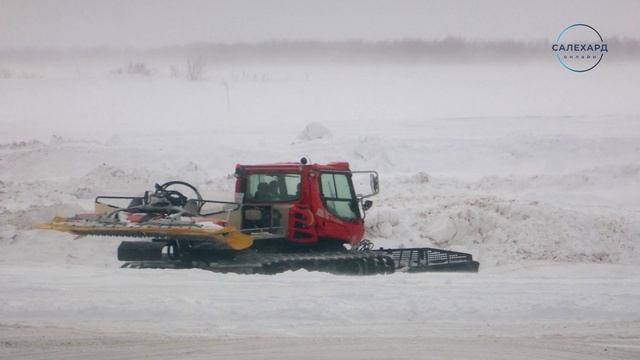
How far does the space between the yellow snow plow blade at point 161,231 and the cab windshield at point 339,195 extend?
5.51 feet

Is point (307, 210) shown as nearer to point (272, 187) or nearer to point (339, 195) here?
point (272, 187)

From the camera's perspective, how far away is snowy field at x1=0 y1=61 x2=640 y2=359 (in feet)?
30.1

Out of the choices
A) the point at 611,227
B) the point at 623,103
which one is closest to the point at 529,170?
the point at 611,227

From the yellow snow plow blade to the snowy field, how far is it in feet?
1.67

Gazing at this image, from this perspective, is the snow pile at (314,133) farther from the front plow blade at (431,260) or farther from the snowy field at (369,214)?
the front plow blade at (431,260)

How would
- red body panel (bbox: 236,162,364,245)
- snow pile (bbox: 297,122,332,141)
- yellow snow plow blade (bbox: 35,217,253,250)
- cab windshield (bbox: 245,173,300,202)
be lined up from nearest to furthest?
yellow snow plow blade (bbox: 35,217,253,250) < red body panel (bbox: 236,162,364,245) < cab windshield (bbox: 245,173,300,202) < snow pile (bbox: 297,122,332,141)

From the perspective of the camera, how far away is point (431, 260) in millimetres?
15984

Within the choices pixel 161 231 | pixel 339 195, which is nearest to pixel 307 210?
pixel 339 195

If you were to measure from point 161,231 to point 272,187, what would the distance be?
2.22m

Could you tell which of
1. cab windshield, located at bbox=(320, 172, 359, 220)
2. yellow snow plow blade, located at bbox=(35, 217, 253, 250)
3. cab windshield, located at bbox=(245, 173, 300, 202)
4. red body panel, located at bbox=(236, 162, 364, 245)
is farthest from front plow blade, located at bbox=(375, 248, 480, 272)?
yellow snow plow blade, located at bbox=(35, 217, 253, 250)

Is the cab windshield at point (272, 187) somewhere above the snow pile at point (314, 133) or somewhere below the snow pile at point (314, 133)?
below

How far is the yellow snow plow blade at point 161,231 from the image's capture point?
40.4 feet

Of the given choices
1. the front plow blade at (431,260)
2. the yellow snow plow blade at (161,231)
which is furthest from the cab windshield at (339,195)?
the yellow snow plow blade at (161,231)

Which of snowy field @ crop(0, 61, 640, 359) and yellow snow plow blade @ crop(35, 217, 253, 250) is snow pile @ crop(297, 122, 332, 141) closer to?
snowy field @ crop(0, 61, 640, 359)
